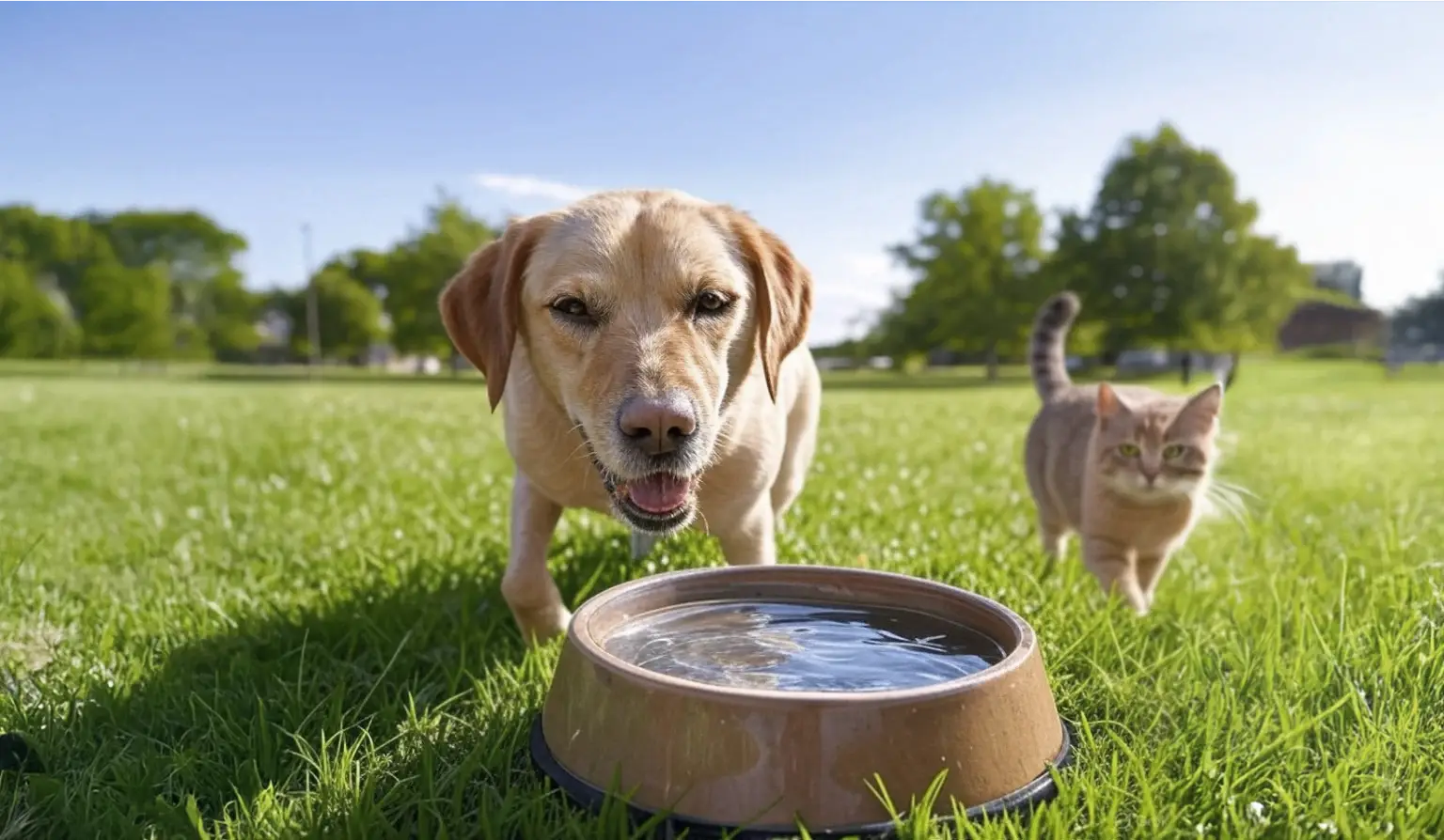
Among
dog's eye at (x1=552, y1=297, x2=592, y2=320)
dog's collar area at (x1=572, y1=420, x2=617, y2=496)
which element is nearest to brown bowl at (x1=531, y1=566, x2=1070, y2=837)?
dog's collar area at (x1=572, y1=420, x2=617, y2=496)

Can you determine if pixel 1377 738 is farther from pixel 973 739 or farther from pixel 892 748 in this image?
pixel 892 748

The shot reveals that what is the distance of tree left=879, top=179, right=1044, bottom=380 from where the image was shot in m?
49.0

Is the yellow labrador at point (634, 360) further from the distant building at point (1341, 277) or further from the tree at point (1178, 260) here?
the distant building at point (1341, 277)

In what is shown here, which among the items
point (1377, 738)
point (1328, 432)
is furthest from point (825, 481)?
point (1328, 432)

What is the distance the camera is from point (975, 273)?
4978 cm

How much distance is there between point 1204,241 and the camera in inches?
1700

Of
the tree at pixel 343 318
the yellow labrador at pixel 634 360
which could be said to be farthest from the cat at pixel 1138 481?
the tree at pixel 343 318

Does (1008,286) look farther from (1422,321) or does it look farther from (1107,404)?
(1107,404)

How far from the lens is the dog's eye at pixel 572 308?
10.4 ft

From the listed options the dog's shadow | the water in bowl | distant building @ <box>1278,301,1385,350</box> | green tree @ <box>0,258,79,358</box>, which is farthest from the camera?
green tree @ <box>0,258,79,358</box>

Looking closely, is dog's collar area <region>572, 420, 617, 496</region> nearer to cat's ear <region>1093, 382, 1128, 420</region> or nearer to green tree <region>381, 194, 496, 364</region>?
cat's ear <region>1093, 382, 1128, 420</region>

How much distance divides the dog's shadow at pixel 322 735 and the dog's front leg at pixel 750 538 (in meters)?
→ 0.75

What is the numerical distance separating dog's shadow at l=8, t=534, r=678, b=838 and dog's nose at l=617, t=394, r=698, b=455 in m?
0.88

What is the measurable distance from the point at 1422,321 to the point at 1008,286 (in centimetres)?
2103
